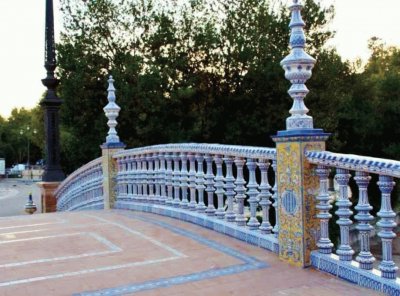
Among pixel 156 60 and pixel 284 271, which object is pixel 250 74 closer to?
pixel 156 60

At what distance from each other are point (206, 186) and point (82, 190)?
20.0 ft

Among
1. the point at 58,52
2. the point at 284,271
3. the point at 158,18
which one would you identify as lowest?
the point at 284,271

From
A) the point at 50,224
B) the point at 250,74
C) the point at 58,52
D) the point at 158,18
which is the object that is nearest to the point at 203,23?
the point at 158,18

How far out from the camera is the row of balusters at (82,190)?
402 inches

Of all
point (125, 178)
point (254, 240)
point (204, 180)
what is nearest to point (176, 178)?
point (204, 180)

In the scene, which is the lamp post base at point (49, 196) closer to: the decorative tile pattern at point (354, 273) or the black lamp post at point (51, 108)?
the black lamp post at point (51, 108)

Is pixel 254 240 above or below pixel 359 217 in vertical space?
below

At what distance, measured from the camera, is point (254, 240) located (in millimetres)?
5309

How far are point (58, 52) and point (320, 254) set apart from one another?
16.0 meters

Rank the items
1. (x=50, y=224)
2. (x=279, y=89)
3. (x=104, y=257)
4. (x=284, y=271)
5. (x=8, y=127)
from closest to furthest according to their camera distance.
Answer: (x=284, y=271) < (x=104, y=257) < (x=50, y=224) < (x=279, y=89) < (x=8, y=127)

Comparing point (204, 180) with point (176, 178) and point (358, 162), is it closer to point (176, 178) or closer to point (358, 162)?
point (176, 178)

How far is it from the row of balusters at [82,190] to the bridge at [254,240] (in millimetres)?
3450

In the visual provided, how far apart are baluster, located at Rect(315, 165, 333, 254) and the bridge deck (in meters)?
0.28

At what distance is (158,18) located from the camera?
18.1m
